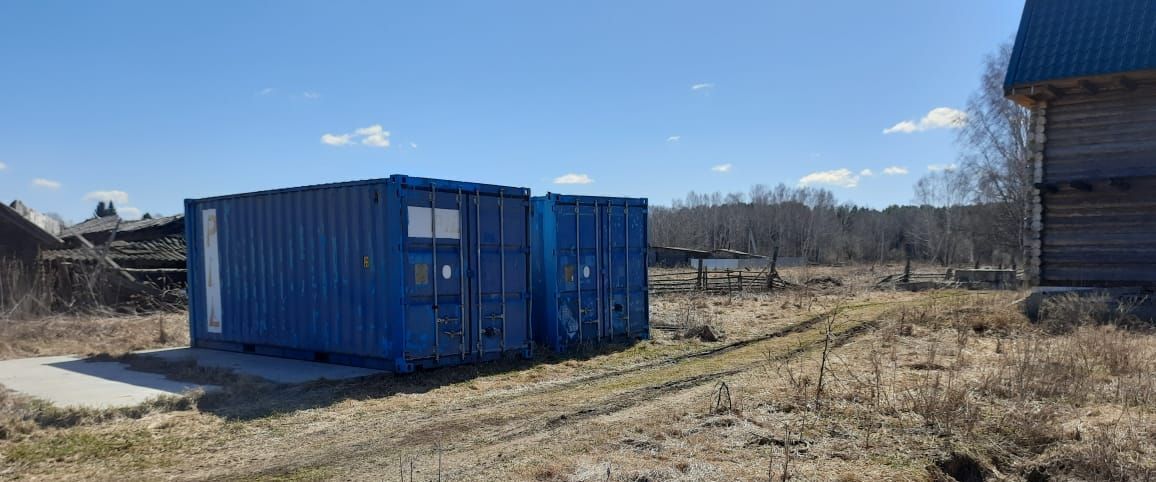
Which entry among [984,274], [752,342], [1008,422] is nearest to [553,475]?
[1008,422]

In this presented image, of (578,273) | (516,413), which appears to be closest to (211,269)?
(578,273)

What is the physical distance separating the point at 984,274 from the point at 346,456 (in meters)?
30.5

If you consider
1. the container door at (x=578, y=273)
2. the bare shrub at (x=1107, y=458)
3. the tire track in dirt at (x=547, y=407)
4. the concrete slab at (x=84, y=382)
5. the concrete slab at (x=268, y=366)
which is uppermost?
the container door at (x=578, y=273)

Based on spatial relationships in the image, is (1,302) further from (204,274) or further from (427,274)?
(427,274)

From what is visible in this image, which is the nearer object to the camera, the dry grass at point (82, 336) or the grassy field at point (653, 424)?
the grassy field at point (653, 424)

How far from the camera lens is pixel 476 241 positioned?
441 inches

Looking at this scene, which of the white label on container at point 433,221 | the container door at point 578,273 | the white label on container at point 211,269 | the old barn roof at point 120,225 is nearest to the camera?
the white label on container at point 433,221

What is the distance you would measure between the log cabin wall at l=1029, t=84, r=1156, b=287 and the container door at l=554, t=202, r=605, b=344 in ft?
34.0

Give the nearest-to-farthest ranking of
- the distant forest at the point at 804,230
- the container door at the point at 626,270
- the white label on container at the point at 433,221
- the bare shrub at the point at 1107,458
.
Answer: the bare shrub at the point at 1107,458
the white label on container at the point at 433,221
the container door at the point at 626,270
the distant forest at the point at 804,230

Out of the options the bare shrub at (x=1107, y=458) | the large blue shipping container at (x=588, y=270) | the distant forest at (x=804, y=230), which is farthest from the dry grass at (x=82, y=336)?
the distant forest at (x=804, y=230)

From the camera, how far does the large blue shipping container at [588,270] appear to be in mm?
12859

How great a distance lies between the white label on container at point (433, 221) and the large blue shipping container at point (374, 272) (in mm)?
15

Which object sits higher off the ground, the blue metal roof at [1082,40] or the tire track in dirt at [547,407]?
the blue metal roof at [1082,40]

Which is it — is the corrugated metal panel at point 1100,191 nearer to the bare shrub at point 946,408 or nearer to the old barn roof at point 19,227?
the bare shrub at point 946,408
